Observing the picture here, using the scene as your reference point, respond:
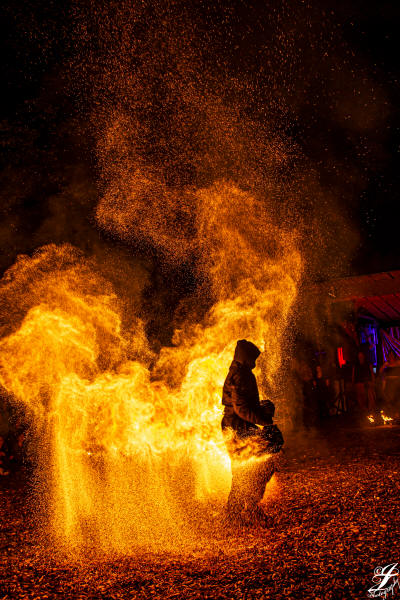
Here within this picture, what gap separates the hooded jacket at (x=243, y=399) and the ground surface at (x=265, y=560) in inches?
40.1

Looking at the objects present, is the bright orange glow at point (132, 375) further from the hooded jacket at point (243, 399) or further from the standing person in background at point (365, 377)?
the standing person in background at point (365, 377)

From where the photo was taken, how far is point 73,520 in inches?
221

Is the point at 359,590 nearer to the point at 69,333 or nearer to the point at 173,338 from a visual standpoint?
the point at 69,333

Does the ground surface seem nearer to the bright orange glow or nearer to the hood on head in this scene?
the bright orange glow

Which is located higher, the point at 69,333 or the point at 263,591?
the point at 69,333

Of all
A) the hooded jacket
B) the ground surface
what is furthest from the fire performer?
the ground surface

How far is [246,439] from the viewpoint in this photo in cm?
486

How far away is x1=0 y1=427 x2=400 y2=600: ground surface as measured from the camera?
3.48 metres

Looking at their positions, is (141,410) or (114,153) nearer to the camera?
(141,410)

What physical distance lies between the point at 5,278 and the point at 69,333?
2.44 metres

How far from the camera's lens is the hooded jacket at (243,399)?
4.86 m

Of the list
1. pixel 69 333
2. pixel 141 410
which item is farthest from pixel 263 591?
pixel 69 333

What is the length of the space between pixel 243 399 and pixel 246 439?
403mm

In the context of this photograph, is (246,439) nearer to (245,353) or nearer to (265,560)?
(245,353)
